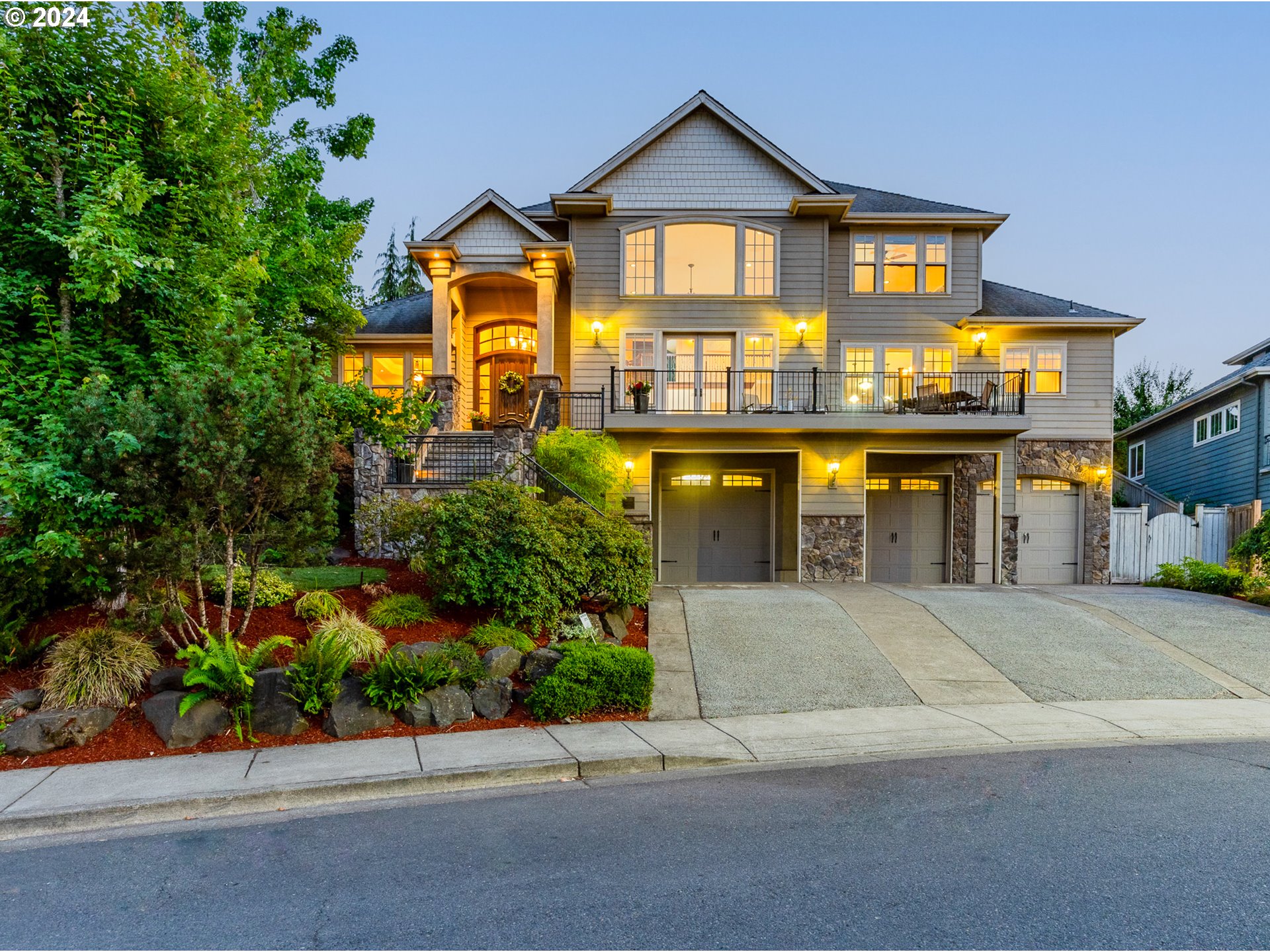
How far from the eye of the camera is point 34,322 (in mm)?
6961

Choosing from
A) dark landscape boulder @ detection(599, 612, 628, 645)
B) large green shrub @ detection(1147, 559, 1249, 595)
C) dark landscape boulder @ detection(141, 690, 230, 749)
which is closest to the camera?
dark landscape boulder @ detection(141, 690, 230, 749)

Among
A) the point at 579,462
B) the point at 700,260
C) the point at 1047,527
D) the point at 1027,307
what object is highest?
the point at 700,260

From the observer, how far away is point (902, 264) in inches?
661

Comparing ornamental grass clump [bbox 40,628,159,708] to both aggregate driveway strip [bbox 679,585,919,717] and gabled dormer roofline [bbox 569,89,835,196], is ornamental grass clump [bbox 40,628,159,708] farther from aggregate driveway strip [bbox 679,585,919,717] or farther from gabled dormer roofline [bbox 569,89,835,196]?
gabled dormer roofline [bbox 569,89,835,196]

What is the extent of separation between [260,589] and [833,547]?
38.2ft

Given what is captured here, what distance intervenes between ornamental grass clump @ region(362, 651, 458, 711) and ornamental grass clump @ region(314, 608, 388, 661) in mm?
218

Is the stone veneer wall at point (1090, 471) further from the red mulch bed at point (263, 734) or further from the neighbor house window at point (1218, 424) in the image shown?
the red mulch bed at point (263, 734)

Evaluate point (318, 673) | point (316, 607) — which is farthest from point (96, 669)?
point (316, 607)

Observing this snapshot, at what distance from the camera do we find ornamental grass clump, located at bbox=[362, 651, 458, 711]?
6746 mm

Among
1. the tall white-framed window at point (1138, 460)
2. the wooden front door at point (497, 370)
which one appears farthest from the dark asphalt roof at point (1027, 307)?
the tall white-framed window at point (1138, 460)

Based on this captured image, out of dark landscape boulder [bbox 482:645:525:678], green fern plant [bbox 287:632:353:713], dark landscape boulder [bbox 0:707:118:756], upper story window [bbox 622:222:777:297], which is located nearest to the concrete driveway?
dark landscape boulder [bbox 482:645:525:678]

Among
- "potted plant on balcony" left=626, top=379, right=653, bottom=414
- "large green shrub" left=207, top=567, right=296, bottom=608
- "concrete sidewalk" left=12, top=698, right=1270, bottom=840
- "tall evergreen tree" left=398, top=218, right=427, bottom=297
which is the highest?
"tall evergreen tree" left=398, top=218, right=427, bottom=297

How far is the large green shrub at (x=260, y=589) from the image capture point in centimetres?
841

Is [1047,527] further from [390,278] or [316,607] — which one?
[390,278]
